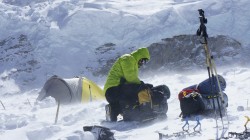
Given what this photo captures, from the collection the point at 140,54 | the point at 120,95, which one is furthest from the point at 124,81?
the point at 140,54

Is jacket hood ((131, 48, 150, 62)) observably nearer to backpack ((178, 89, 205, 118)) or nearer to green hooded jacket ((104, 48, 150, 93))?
green hooded jacket ((104, 48, 150, 93))

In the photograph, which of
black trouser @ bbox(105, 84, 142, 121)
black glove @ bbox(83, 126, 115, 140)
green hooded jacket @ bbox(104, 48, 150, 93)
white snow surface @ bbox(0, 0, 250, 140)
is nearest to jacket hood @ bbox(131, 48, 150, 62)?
green hooded jacket @ bbox(104, 48, 150, 93)

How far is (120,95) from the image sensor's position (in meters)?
9.30

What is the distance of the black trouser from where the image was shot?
912 centimetres

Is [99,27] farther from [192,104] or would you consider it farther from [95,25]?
[192,104]

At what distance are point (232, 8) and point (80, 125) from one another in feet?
69.8

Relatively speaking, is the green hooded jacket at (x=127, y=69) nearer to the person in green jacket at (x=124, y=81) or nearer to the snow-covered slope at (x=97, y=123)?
the person in green jacket at (x=124, y=81)

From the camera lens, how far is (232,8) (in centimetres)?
2870

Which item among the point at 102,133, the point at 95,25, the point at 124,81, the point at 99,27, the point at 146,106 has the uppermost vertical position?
the point at 95,25

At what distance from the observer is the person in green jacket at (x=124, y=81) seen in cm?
910

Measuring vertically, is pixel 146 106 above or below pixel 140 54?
below

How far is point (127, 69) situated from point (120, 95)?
1.85 ft

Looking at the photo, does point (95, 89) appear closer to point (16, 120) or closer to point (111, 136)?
point (16, 120)

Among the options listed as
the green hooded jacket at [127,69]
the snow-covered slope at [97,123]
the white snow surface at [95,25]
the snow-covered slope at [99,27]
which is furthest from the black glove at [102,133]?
the snow-covered slope at [99,27]
